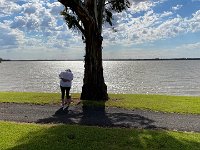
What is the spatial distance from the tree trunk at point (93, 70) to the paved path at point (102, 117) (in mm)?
3447

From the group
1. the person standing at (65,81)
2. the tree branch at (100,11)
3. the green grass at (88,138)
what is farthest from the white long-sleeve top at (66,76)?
the green grass at (88,138)

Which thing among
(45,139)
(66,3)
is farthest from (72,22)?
(45,139)

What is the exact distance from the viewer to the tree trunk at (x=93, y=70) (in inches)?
907

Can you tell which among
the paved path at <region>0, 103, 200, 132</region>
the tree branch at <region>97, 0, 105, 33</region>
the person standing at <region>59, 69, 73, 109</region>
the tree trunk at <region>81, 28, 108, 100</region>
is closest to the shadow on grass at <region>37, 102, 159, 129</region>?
the paved path at <region>0, 103, 200, 132</region>

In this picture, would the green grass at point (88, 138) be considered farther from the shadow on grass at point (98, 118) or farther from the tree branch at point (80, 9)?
the tree branch at point (80, 9)

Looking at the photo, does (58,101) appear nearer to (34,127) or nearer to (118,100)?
(118,100)

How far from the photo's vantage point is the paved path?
15.2 meters

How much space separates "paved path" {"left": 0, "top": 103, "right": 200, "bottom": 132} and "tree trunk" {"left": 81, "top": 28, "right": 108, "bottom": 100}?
11.3ft

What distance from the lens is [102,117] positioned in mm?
16734

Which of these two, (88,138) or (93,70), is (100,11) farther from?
(88,138)

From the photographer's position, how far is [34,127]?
13.7m

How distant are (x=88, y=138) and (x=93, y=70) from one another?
11.5m

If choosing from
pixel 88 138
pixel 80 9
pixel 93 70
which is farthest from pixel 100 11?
pixel 88 138

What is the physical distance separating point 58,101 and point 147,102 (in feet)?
16.0
